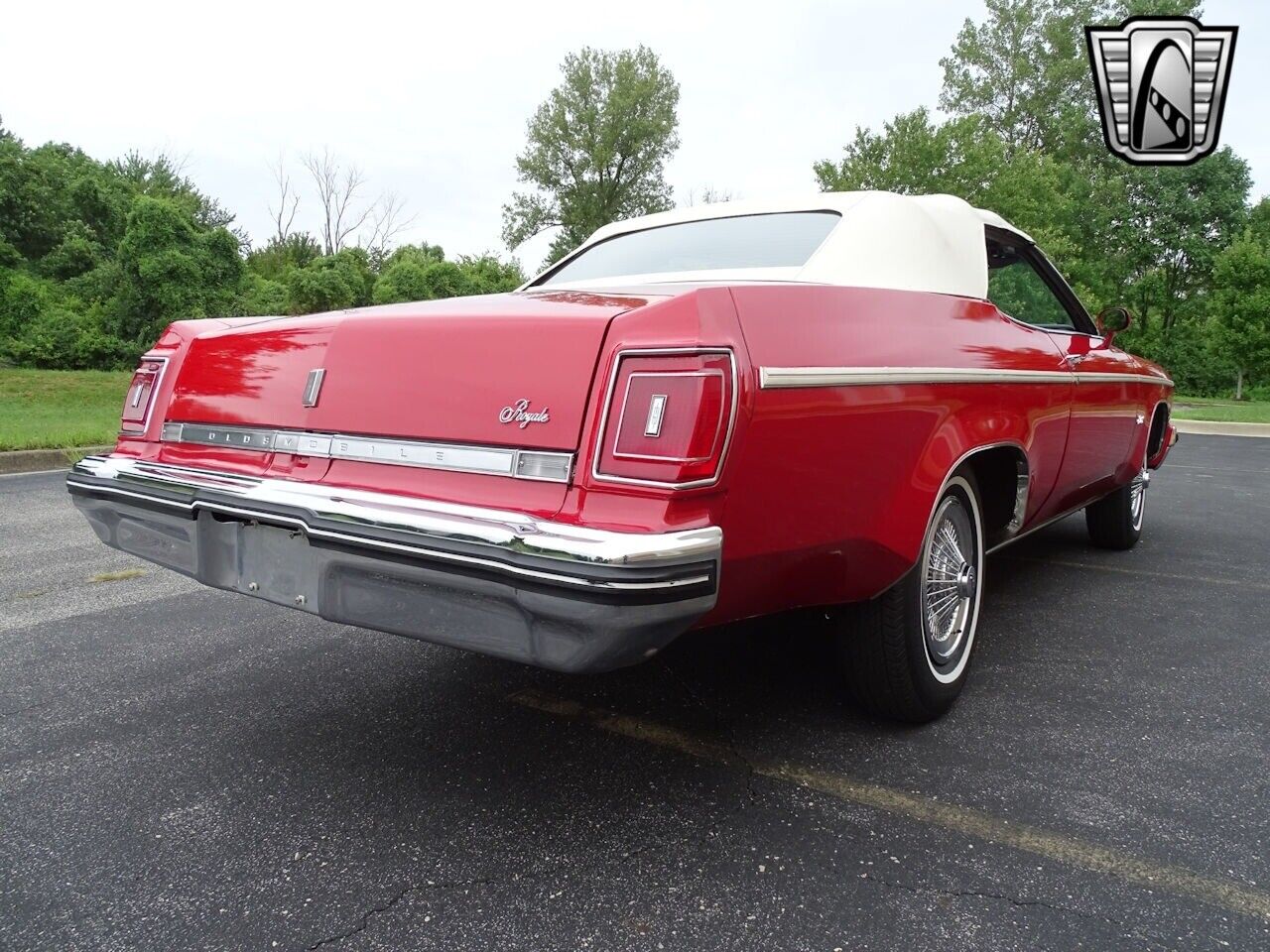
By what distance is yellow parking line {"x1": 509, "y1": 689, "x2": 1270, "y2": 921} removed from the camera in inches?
70.3

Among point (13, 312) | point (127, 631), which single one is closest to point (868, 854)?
point (127, 631)

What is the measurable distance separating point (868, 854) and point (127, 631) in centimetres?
287

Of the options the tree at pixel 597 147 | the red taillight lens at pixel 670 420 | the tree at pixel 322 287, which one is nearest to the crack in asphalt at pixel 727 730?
the red taillight lens at pixel 670 420

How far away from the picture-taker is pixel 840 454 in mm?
2021

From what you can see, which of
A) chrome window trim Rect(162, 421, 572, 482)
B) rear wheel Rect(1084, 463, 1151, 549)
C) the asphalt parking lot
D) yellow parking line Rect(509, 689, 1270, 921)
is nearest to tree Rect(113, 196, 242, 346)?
the asphalt parking lot

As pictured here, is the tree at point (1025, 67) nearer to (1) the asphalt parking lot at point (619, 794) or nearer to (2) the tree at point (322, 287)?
(2) the tree at point (322, 287)

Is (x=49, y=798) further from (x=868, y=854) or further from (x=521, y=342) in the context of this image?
(x=868, y=854)

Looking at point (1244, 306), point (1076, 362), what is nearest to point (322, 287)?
point (1076, 362)

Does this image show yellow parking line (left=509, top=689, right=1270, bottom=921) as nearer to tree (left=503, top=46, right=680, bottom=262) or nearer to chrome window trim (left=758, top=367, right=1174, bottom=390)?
chrome window trim (left=758, top=367, right=1174, bottom=390)

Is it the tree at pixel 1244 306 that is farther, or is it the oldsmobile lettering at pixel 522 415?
the tree at pixel 1244 306

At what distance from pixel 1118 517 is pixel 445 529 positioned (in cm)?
446

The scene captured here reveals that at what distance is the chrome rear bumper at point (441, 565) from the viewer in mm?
1629

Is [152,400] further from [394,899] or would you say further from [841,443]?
[841,443]

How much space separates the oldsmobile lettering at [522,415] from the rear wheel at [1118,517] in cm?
414
